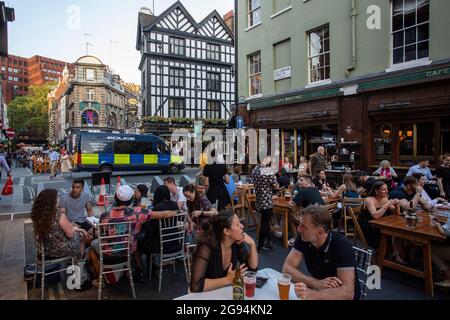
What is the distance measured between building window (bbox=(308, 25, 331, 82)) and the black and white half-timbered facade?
2070 cm

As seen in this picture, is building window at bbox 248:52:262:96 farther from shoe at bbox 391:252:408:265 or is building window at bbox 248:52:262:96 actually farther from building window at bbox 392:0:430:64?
shoe at bbox 391:252:408:265

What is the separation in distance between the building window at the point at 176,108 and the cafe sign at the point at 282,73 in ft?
63.5

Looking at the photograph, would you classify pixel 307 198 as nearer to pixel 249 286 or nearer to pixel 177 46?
pixel 249 286

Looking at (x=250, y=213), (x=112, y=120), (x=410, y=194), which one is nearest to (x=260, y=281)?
(x=410, y=194)

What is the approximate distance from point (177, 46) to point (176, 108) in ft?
22.1

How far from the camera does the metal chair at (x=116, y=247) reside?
400cm

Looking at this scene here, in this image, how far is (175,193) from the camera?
5.93m

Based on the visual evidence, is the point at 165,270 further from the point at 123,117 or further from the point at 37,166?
the point at 123,117

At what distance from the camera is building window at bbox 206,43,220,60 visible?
113 feet

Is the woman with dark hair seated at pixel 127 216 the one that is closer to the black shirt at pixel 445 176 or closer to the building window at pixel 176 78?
the black shirt at pixel 445 176

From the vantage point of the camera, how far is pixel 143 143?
20.1 meters

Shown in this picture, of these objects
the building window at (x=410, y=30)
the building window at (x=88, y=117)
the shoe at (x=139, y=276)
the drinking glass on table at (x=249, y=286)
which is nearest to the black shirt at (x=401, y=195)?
the drinking glass on table at (x=249, y=286)

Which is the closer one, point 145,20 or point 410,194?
point 410,194

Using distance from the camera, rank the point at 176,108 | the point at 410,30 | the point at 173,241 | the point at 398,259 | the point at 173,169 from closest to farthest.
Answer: the point at 173,241, the point at 398,259, the point at 410,30, the point at 173,169, the point at 176,108
